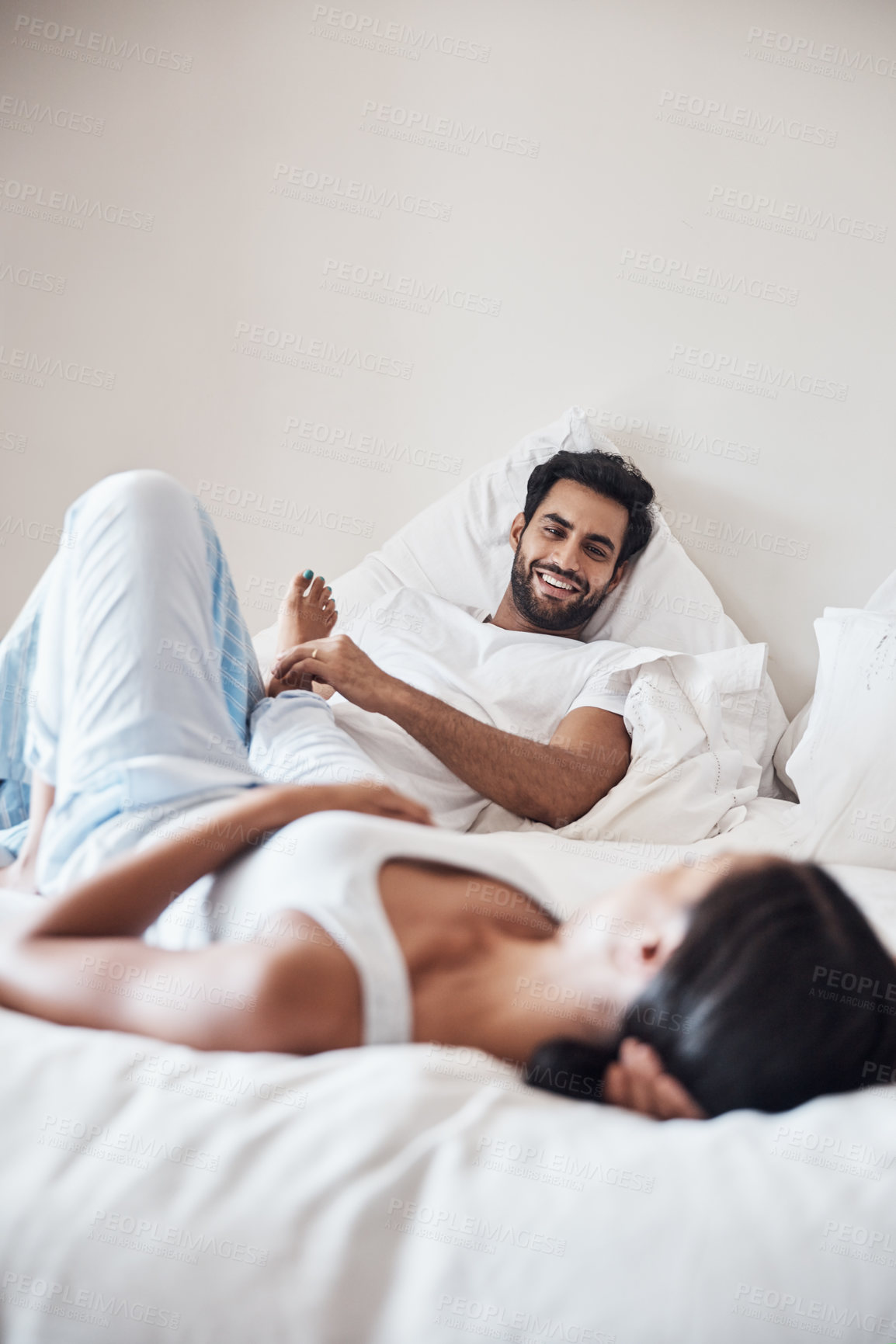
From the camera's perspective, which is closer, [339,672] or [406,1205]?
[406,1205]

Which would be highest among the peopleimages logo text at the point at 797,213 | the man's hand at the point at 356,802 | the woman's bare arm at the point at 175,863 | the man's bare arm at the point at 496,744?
the peopleimages logo text at the point at 797,213

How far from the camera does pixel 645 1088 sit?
1.82 ft

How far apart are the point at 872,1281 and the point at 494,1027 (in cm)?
24

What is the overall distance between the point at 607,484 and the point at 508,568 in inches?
9.1

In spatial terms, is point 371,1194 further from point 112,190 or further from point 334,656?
point 112,190

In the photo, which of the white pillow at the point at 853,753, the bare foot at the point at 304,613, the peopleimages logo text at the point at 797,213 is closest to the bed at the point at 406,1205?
the white pillow at the point at 853,753

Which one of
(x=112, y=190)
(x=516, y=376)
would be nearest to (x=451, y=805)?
(x=516, y=376)

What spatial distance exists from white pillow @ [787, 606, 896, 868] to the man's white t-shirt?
277 mm

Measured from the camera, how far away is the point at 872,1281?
1.58ft

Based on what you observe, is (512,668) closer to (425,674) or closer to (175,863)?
(425,674)

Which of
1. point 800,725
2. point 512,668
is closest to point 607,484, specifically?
point 512,668

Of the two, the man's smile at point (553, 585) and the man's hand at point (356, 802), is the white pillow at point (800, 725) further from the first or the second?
the man's hand at point (356, 802)

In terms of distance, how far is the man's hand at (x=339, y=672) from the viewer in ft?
3.89

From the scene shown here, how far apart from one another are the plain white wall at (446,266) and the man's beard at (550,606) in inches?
11.4
